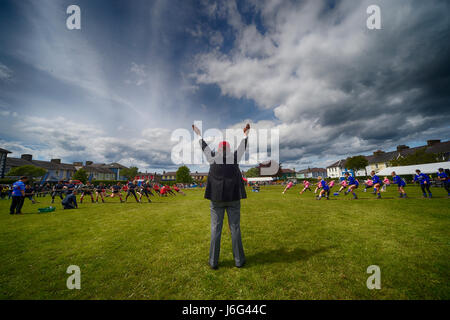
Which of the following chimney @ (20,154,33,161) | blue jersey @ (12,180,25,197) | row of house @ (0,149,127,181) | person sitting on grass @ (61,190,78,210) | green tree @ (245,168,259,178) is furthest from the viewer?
green tree @ (245,168,259,178)

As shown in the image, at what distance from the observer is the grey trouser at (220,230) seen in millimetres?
3961

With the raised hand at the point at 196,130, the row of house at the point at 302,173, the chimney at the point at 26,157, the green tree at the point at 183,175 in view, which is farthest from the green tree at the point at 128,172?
the raised hand at the point at 196,130

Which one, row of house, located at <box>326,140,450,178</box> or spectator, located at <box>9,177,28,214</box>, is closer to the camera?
spectator, located at <box>9,177,28,214</box>

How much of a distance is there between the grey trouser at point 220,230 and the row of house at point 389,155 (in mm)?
74377

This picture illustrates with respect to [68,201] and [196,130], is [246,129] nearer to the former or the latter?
[196,130]

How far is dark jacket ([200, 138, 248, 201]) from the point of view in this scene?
13.1ft

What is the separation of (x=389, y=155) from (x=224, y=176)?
10704cm

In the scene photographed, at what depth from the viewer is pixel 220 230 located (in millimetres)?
4055

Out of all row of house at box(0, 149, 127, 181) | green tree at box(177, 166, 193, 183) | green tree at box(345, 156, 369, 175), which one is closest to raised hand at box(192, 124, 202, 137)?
row of house at box(0, 149, 127, 181)

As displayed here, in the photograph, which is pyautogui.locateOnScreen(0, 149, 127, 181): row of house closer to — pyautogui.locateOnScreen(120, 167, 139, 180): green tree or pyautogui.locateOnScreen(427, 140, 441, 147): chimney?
pyautogui.locateOnScreen(120, 167, 139, 180): green tree

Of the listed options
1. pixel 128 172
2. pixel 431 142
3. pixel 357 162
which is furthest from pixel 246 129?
pixel 128 172

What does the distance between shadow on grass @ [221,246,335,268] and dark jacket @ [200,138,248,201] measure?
1681 mm
